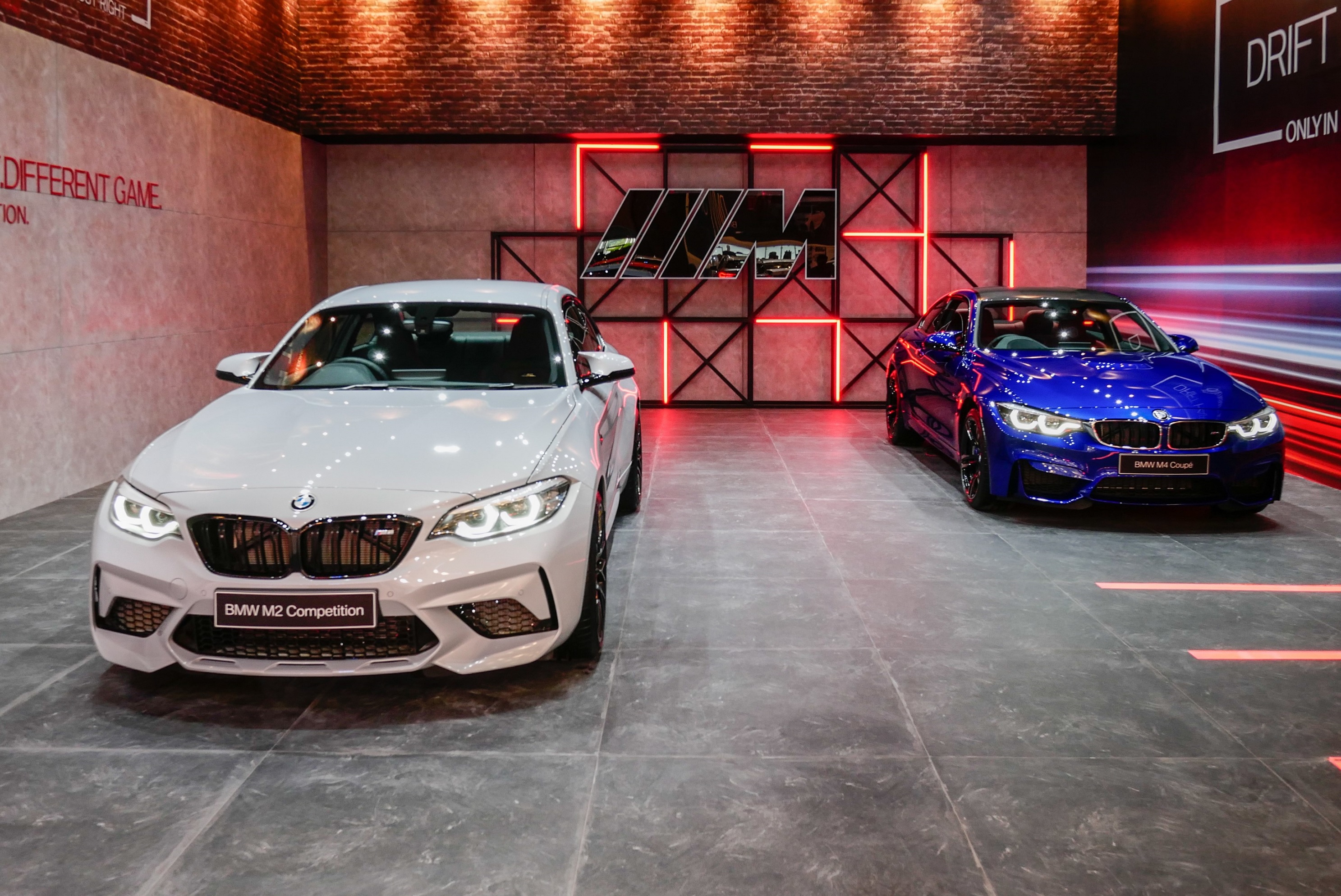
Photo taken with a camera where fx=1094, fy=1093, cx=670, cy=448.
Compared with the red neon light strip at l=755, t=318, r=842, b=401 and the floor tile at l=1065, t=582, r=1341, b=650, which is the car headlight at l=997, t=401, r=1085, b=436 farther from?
the red neon light strip at l=755, t=318, r=842, b=401

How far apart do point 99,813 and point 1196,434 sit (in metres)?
5.71

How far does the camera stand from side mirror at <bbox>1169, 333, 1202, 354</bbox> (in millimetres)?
7429

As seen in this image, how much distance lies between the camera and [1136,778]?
3.12 m

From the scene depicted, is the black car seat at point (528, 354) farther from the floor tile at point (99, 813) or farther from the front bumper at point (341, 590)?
the floor tile at point (99, 813)

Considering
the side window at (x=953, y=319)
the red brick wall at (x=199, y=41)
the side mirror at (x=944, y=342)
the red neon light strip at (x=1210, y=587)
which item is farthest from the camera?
the side window at (x=953, y=319)

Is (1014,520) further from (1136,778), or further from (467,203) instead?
(467,203)

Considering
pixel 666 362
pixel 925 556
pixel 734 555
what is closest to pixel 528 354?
pixel 734 555

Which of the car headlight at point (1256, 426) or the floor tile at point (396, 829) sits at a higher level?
the car headlight at point (1256, 426)

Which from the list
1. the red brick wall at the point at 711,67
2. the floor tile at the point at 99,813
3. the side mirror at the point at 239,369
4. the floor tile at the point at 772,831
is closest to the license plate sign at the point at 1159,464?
the floor tile at the point at 772,831

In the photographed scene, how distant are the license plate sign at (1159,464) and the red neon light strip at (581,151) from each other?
7996mm

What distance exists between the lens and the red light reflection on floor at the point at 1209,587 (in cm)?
516

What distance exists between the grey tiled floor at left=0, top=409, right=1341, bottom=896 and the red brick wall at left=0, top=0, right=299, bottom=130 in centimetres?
402

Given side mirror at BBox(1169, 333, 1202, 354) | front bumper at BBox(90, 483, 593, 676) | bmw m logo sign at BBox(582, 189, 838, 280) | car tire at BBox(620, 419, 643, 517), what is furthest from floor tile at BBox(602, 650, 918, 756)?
bmw m logo sign at BBox(582, 189, 838, 280)

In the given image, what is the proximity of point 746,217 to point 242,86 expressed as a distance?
557cm
